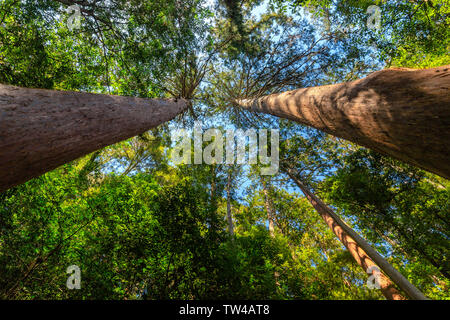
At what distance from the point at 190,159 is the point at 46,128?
309 inches

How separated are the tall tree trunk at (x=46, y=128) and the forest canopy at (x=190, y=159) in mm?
13

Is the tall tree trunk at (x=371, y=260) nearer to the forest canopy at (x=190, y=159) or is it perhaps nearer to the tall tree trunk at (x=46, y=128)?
the forest canopy at (x=190, y=159)

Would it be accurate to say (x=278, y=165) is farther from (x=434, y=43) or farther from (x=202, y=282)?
(x=202, y=282)

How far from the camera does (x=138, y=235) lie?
161 inches

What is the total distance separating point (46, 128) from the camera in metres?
1.42

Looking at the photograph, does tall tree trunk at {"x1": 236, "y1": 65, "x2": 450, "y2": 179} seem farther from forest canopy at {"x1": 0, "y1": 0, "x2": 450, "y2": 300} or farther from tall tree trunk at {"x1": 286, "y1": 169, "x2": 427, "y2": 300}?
tall tree trunk at {"x1": 286, "y1": 169, "x2": 427, "y2": 300}

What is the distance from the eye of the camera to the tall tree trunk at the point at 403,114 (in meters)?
1.10

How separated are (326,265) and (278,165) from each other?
648 centimetres

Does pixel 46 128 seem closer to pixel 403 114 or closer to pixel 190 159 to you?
pixel 403 114

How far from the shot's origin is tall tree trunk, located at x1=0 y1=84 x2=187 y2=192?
3.84 feet

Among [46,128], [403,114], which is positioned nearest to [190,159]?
[46,128]

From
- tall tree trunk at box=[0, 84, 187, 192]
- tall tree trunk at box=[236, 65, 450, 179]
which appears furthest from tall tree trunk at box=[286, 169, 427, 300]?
tall tree trunk at box=[0, 84, 187, 192]

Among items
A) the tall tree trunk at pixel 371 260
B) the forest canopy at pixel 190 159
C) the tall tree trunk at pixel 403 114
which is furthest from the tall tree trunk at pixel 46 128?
the tall tree trunk at pixel 371 260

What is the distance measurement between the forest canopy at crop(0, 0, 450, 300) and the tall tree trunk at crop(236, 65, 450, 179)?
0.08 feet
